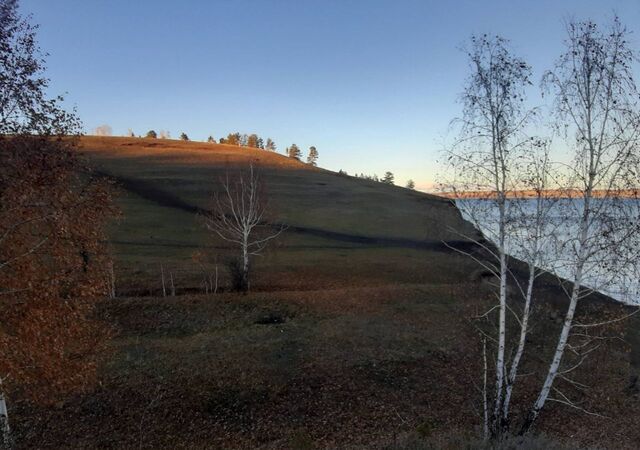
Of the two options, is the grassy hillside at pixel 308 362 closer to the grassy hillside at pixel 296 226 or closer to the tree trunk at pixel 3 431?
the grassy hillside at pixel 296 226

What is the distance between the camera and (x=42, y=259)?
11.5 meters

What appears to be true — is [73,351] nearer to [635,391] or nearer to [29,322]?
[29,322]

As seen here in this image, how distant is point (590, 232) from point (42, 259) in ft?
48.4

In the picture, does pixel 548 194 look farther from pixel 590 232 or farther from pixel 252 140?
pixel 252 140

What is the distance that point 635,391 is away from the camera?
66.3 feet

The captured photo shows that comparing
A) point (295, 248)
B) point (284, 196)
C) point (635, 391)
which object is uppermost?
point (284, 196)

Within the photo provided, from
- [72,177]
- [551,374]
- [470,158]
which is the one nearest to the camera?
[72,177]

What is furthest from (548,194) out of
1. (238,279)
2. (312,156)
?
(312,156)

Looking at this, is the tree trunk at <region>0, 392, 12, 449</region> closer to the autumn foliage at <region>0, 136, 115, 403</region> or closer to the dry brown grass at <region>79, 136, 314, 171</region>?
the autumn foliage at <region>0, 136, 115, 403</region>

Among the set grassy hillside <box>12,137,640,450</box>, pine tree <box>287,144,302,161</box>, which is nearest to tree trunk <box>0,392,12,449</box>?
grassy hillside <box>12,137,640,450</box>

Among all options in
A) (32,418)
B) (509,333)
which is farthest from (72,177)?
(509,333)

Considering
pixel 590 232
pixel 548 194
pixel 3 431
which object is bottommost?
pixel 3 431

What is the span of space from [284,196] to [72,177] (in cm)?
5686

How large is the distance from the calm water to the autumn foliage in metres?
10.5
